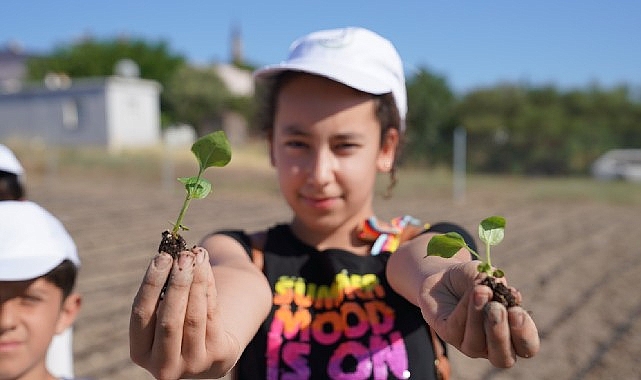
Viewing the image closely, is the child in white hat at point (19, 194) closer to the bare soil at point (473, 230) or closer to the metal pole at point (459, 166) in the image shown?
the bare soil at point (473, 230)

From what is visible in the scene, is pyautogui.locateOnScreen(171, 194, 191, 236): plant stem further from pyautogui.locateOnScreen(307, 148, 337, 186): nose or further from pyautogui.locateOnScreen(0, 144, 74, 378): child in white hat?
pyautogui.locateOnScreen(0, 144, 74, 378): child in white hat

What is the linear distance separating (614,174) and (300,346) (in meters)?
18.4

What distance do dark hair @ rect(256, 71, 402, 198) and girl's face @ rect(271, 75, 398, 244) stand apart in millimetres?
23

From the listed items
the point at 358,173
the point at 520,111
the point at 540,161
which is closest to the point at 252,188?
the point at 540,161

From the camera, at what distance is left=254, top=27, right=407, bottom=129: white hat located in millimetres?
1358

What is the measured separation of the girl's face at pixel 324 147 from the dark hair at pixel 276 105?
0.9 inches

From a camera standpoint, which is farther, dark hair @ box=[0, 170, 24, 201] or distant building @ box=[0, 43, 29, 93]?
Answer: distant building @ box=[0, 43, 29, 93]

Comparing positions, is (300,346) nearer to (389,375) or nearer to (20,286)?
(389,375)

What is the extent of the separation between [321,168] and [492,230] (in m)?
0.55

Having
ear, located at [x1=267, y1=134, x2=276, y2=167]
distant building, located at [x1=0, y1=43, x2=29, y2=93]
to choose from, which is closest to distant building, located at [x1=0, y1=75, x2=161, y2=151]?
distant building, located at [x1=0, y1=43, x2=29, y2=93]

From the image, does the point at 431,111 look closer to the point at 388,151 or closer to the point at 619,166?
the point at 619,166

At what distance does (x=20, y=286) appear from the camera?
71.1 inches

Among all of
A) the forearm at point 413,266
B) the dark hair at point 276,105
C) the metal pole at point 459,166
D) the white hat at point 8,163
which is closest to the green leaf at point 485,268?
the forearm at point 413,266

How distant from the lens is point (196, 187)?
34.6 inches
